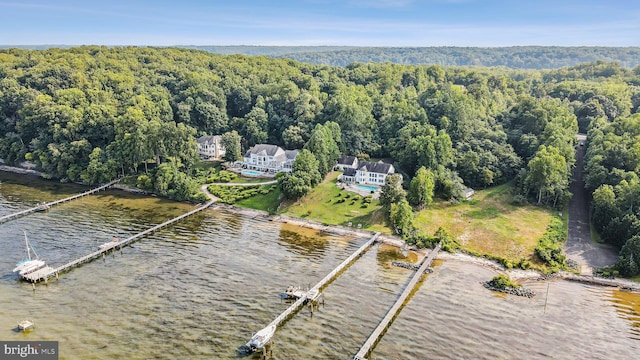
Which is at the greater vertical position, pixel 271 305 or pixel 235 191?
pixel 235 191

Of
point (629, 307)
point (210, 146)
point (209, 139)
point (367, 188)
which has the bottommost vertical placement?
point (629, 307)

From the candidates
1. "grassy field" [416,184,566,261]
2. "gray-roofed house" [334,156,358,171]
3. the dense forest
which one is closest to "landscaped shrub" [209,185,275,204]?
the dense forest

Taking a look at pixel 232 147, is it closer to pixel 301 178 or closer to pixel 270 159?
pixel 270 159

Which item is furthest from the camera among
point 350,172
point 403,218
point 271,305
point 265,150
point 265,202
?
point 265,150

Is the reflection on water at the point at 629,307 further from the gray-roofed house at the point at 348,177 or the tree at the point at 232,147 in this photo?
the tree at the point at 232,147

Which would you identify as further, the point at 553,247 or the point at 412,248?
the point at 412,248

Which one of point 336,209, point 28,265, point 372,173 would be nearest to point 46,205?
point 28,265

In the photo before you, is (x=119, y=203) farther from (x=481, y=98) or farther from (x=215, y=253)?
(x=481, y=98)
